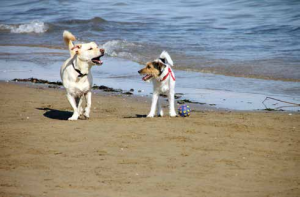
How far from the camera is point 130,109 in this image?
10492 millimetres

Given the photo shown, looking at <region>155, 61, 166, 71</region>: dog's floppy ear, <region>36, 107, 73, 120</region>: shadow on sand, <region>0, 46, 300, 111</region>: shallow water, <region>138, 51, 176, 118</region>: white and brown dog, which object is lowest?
<region>0, 46, 300, 111</region>: shallow water

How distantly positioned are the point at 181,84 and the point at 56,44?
8938 millimetres

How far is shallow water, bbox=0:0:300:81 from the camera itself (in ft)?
53.2

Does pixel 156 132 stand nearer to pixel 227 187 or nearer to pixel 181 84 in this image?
pixel 227 187

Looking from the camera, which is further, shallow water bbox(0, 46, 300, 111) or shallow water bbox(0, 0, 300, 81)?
shallow water bbox(0, 0, 300, 81)

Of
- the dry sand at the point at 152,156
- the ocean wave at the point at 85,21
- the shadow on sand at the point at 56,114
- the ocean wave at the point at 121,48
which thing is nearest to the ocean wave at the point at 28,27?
the ocean wave at the point at 85,21

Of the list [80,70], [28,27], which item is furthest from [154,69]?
[28,27]

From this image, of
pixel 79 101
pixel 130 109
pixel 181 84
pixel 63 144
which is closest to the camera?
pixel 63 144

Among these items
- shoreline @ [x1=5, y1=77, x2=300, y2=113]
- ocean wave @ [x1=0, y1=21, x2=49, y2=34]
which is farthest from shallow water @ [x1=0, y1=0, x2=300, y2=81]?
shoreline @ [x1=5, y1=77, x2=300, y2=113]

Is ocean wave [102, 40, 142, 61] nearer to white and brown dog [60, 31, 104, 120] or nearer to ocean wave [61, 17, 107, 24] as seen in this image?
ocean wave [61, 17, 107, 24]

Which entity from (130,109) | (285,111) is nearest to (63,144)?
(130,109)

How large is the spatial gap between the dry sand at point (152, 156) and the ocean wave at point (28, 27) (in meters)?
15.2

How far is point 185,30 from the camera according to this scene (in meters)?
22.7

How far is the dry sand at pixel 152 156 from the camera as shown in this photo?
18.5 feet
